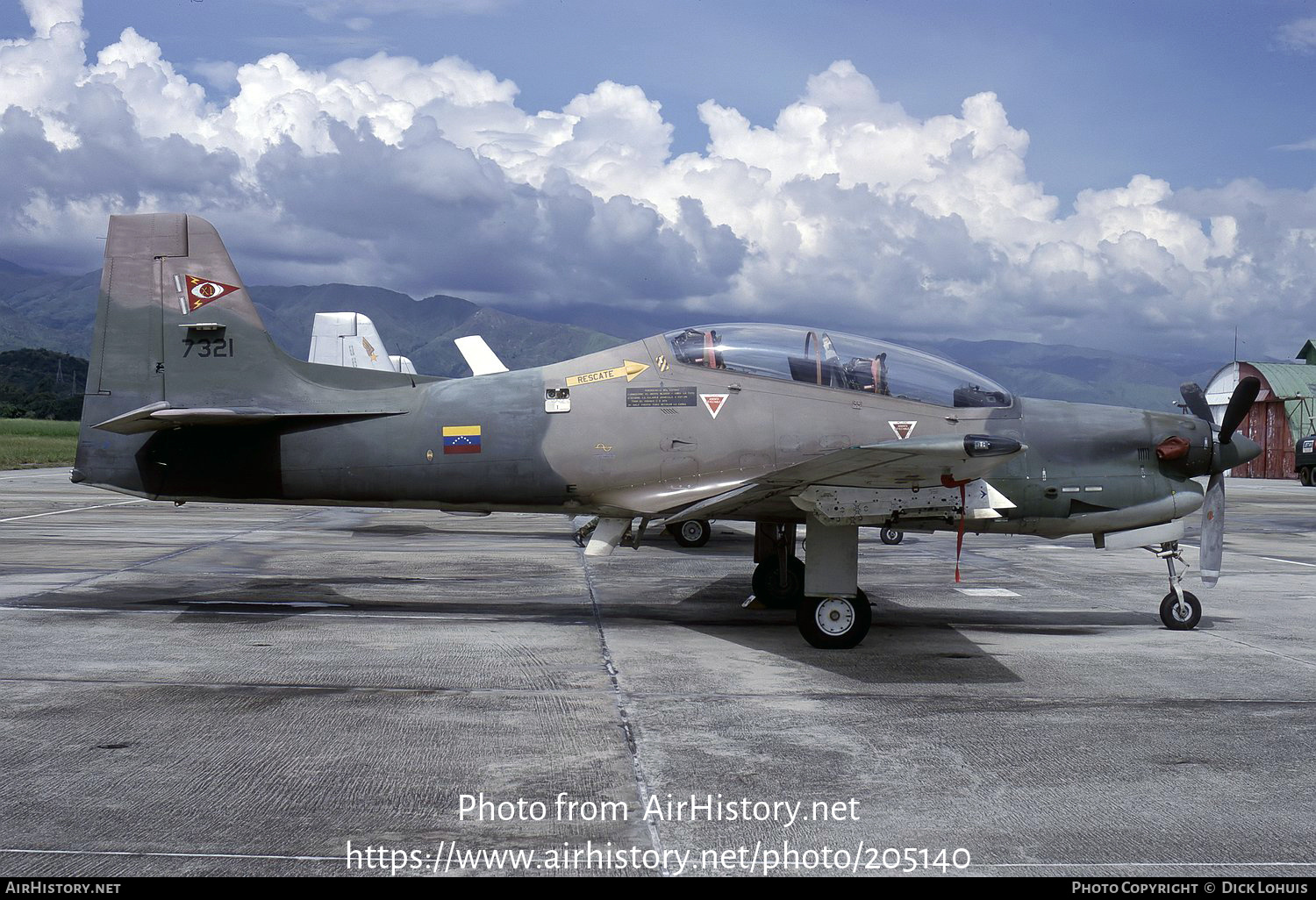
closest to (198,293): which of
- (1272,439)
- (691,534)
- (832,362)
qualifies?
(832,362)

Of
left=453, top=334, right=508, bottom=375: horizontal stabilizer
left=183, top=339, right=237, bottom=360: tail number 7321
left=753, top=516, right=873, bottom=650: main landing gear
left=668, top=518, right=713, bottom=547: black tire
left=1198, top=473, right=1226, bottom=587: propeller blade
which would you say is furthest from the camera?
left=453, top=334, right=508, bottom=375: horizontal stabilizer

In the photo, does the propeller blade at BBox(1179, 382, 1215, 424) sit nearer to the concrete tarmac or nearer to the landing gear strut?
the concrete tarmac

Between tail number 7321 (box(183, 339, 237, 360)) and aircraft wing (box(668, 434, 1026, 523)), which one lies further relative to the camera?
tail number 7321 (box(183, 339, 237, 360))

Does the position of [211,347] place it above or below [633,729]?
above

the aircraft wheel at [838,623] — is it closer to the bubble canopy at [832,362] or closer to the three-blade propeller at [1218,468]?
the bubble canopy at [832,362]

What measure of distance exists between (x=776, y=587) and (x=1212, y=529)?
14.1 feet

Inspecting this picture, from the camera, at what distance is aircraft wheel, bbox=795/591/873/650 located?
9.11 m

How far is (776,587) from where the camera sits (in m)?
11.5

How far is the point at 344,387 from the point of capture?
33.6ft

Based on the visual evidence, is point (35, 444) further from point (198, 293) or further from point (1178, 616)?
point (1178, 616)

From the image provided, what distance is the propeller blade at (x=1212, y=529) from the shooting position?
10.1 m

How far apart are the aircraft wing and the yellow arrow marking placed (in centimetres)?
142

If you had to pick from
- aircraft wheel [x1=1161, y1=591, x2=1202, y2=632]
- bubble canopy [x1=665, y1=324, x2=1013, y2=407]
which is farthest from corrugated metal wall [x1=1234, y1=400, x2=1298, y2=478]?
bubble canopy [x1=665, y1=324, x2=1013, y2=407]
